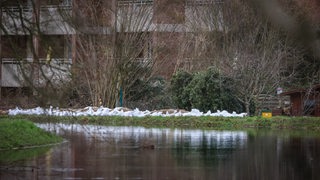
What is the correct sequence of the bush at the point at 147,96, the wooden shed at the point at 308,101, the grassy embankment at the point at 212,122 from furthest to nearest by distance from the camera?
the bush at the point at 147,96
the wooden shed at the point at 308,101
the grassy embankment at the point at 212,122

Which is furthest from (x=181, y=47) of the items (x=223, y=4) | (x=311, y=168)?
(x=311, y=168)

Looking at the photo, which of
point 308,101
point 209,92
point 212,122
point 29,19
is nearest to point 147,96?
point 209,92

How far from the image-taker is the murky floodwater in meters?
12.3

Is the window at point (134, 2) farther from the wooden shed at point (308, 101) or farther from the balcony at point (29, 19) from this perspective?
the balcony at point (29, 19)

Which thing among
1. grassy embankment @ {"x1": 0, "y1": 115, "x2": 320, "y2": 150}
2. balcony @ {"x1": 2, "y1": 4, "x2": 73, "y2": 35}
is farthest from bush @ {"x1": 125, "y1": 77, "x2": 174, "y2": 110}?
balcony @ {"x1": 2, "y1": 4, "x2": 73, "y2": 35}

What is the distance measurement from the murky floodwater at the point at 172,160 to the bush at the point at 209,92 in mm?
13327

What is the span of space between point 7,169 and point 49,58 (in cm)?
275

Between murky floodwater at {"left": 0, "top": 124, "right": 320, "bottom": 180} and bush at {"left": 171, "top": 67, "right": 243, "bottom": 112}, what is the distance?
13.3m

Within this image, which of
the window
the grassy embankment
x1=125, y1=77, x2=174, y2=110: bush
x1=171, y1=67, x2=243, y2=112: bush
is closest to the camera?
the grassy embankment

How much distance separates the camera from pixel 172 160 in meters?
15.0

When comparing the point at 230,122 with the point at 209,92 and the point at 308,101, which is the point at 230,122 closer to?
the point at 209,92

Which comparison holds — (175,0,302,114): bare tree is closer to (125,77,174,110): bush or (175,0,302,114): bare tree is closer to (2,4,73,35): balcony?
(125,77,174,110): bush

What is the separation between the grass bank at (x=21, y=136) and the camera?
1760 cm

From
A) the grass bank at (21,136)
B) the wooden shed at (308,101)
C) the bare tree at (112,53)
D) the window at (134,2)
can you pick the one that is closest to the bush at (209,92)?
the wooden shed at (308,101)
